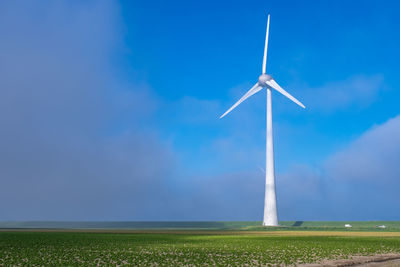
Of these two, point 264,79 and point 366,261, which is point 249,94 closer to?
point 264,79

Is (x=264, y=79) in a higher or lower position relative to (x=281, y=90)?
higher

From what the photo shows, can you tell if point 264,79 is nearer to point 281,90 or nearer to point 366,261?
point 281,90

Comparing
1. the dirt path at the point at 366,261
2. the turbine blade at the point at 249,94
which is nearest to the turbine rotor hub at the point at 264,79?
the turbine blade at the point at 249,94

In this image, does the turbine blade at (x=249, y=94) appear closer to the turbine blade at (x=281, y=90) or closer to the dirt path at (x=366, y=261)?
the turbine blade at (x=281, y=90)

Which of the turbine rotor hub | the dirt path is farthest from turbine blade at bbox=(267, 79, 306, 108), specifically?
the dirt path

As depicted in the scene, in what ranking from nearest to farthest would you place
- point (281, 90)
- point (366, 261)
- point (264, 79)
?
point (366, 261) < point (281, 90) < point (264, 79)

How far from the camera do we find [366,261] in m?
39.7

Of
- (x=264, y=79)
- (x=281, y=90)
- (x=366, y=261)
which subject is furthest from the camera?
(x=264, y=79)

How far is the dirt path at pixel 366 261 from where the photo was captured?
3659cm

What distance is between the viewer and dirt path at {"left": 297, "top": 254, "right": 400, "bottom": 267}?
36594 millimetres

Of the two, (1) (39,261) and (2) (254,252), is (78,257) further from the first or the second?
(2) (254,252)

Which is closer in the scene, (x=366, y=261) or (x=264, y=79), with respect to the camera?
(x=366, y=261)

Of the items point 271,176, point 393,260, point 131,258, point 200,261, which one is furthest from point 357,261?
point 271,176

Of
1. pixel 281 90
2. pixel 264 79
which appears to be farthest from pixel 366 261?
pixel 264 79
